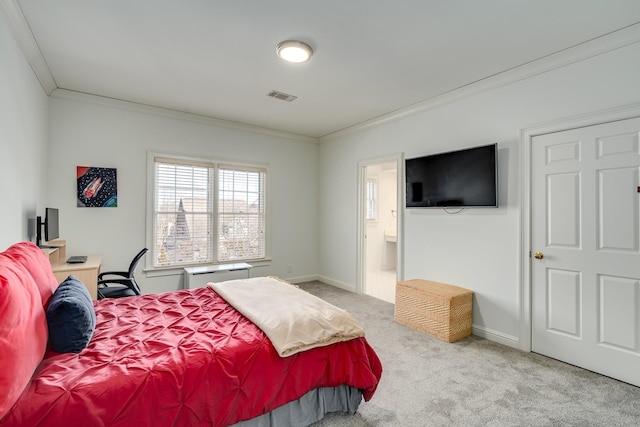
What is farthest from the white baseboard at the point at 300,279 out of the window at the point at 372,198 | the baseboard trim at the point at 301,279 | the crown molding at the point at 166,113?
the crown molding at the point at 166,113

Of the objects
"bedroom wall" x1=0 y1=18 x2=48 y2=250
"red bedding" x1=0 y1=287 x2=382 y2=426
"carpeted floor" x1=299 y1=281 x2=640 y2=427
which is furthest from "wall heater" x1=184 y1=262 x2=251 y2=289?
"carpeted floor" x1=299 y1=281 x2=640 y2=427

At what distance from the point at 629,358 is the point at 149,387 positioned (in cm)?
336

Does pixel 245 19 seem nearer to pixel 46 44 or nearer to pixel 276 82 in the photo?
pixel 276 82

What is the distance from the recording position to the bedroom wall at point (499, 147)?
261 cm

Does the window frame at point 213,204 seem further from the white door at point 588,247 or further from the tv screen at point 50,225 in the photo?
the white door at point 588,247

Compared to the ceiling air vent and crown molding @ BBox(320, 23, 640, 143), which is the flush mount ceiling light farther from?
crown molding @ BBox(320, 23, 640, 143)

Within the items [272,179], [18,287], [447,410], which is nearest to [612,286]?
[447,410]

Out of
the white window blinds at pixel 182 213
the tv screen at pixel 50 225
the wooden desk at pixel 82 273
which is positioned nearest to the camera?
the wooden desk at pixel 82 273

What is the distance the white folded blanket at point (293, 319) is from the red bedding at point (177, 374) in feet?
0.19

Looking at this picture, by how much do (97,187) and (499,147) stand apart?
4725 millimetres

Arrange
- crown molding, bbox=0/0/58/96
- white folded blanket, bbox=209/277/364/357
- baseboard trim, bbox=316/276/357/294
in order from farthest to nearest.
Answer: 1. baseboard trim, bbox=316/276/357/294
2. crown molding, bbox=0/0/58/96
3. white folded blanket, bbox=209/277/364/357

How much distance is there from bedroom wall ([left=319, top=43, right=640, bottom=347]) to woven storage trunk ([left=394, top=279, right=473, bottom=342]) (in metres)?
0.18

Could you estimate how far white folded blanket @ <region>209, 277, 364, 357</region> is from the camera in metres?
1.84

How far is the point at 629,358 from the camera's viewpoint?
2.44 meters
